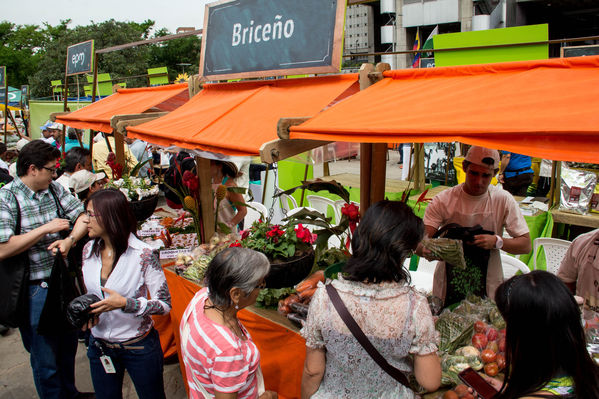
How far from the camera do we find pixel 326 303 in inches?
60.8

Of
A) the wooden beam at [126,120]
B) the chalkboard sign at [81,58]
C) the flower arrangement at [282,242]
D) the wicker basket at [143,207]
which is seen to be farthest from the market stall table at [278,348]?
the chalkboard sign at [81,58]

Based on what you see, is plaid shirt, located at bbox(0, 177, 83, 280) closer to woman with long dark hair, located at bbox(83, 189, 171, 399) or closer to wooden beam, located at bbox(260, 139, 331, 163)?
woman with long dark hair, located at bbox(83, 189, 171, 399)

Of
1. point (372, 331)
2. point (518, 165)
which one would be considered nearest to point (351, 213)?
point (372, 331)

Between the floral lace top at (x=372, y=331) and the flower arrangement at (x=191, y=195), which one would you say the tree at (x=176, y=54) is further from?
the floral lace top at (x=372, y=331)

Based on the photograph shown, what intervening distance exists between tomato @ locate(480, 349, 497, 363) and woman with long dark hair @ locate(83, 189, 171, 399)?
1.69 meters

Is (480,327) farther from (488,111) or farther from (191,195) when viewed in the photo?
(191,195)

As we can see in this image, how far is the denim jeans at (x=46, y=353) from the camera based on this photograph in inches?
108

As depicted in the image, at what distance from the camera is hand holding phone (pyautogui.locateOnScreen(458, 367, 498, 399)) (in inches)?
68.2

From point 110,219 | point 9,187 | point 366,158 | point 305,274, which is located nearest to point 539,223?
point 366,158

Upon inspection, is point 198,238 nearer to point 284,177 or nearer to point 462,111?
point 462,111

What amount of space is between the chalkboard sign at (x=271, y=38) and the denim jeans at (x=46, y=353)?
2123 millimetres

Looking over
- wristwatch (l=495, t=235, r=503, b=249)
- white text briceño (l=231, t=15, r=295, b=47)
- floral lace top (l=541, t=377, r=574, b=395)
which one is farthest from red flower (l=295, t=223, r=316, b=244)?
floral lace top (l=541, t=377, r=574, b=395)

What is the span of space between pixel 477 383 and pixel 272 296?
1331 mm

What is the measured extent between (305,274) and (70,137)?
350 inches
